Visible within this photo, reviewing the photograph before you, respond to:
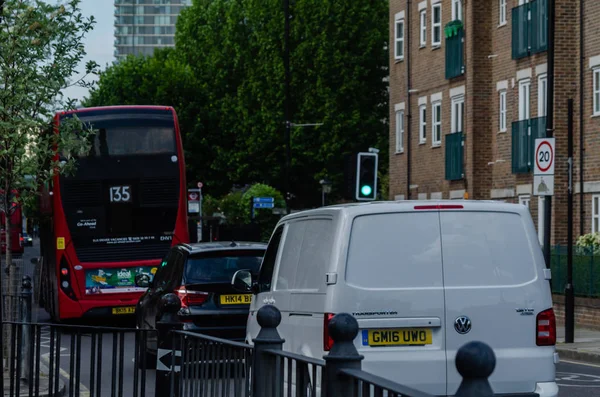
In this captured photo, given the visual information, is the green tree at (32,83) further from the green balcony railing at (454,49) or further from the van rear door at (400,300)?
the green balcony railing at (454,49)

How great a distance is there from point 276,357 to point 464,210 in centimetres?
387

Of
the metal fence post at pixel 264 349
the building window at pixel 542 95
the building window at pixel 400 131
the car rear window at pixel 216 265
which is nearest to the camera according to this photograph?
the metal fence post at pixel 264 349

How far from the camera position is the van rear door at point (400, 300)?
9.67 meters

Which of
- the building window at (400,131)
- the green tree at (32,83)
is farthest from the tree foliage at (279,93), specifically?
the green tree at (32,83)

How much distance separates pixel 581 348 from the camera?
21.1 meters

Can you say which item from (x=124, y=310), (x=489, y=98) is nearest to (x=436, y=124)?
(x=489, y=98)

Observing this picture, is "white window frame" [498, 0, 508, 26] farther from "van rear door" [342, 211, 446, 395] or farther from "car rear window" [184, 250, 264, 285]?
"van rear door" [342, 211, 446, 395]

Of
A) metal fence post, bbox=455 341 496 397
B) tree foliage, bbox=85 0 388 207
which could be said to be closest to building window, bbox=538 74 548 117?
tree foliage, bbox=85 0 388 207

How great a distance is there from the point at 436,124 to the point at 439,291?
34014 mm

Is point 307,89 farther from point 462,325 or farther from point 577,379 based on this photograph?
point 462,325

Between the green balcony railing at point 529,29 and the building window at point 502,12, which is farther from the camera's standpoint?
the building window at point 502,12

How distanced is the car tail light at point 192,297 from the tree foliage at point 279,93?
4508cm

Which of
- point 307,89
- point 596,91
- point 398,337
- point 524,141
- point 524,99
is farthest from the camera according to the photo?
point 307,89

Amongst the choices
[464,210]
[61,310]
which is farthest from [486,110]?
[464,210]
